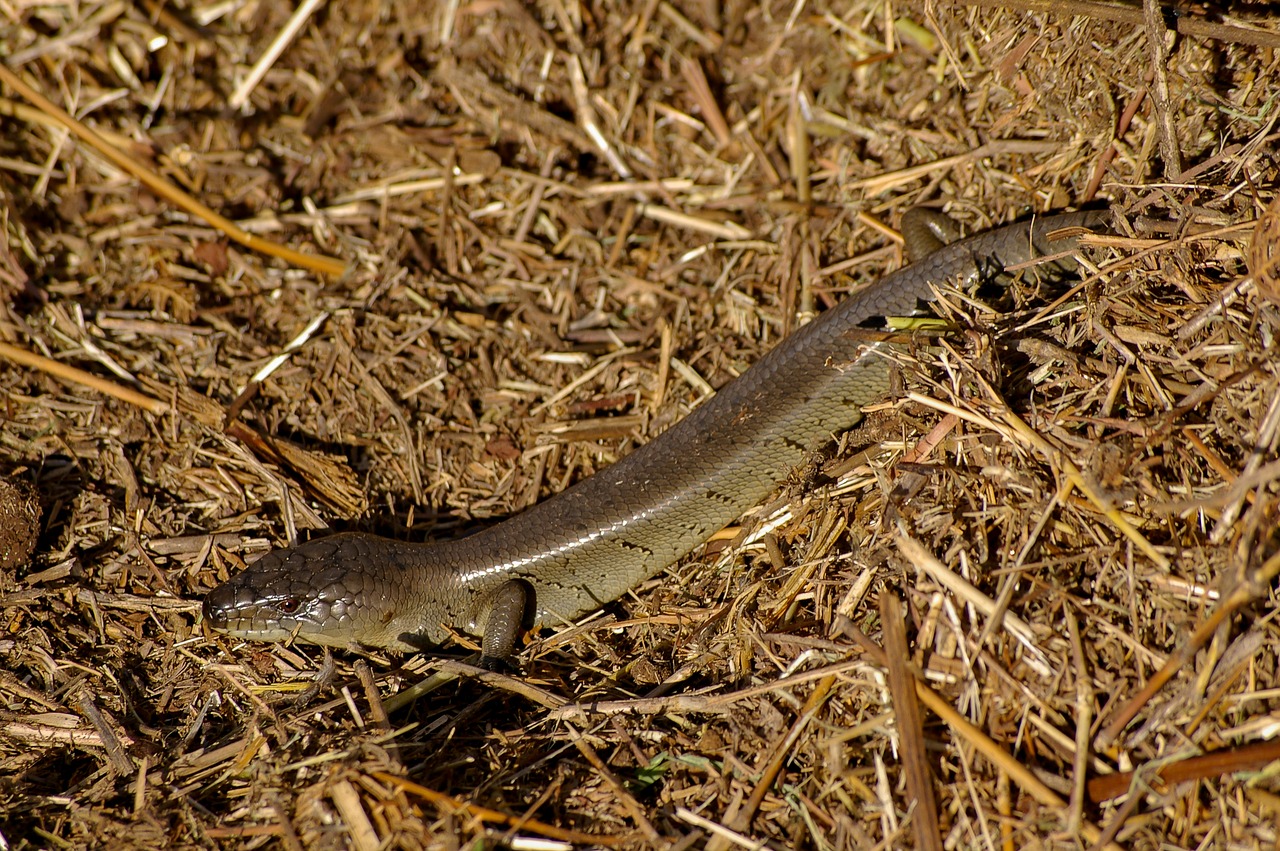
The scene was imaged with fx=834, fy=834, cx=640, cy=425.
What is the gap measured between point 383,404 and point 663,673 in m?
2.55

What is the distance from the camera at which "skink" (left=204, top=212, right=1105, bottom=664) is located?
4.71 metres

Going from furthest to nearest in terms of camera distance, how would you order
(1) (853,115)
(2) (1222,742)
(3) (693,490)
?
1. (1) (853,115)
2. (3) (693,490)
3. (2) (1222,742)

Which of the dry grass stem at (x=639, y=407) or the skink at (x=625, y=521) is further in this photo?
the skink at (x=625, y=521)

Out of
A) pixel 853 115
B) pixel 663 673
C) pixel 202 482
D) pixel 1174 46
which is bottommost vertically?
pixel 663 673

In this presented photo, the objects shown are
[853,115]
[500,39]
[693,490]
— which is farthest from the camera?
[500,39]

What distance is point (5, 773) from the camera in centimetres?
399

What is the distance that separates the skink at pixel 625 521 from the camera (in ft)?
15.4

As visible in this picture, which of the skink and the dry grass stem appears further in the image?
the skink

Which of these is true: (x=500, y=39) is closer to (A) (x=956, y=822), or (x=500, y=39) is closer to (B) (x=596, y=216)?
(B) (x=596, y=216)

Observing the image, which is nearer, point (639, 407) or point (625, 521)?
point (625, 521)

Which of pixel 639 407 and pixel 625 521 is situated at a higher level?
pixel 639 407

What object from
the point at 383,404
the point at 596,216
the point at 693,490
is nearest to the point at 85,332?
the point at 383,404

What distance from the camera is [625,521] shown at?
490 centimetres

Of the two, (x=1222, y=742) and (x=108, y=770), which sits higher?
(x=1222, y=742)
